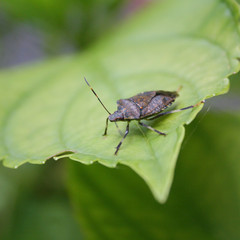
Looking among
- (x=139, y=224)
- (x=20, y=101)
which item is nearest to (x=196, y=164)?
(x=139, y=224)

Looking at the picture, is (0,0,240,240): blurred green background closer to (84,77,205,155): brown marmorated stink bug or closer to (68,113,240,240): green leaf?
(68,113,240,240): green leaf

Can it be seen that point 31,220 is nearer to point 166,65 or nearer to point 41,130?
point 41,130

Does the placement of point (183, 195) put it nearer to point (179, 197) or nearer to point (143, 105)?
point (179, 197)

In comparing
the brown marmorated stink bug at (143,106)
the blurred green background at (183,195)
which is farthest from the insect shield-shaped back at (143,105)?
the blurred green background at (183,195)

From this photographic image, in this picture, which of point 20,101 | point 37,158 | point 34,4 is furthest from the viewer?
point 34,4

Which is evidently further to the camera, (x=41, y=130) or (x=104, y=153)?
(x=41, y=130)

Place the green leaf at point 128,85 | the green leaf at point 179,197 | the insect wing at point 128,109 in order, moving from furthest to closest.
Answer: the green leaf at point 179,197
the insect wing at point 128,109
the green leaf at point 128,85

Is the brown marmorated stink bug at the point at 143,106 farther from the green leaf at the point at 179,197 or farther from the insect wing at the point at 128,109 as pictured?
the green leaf at the point at 179,197
